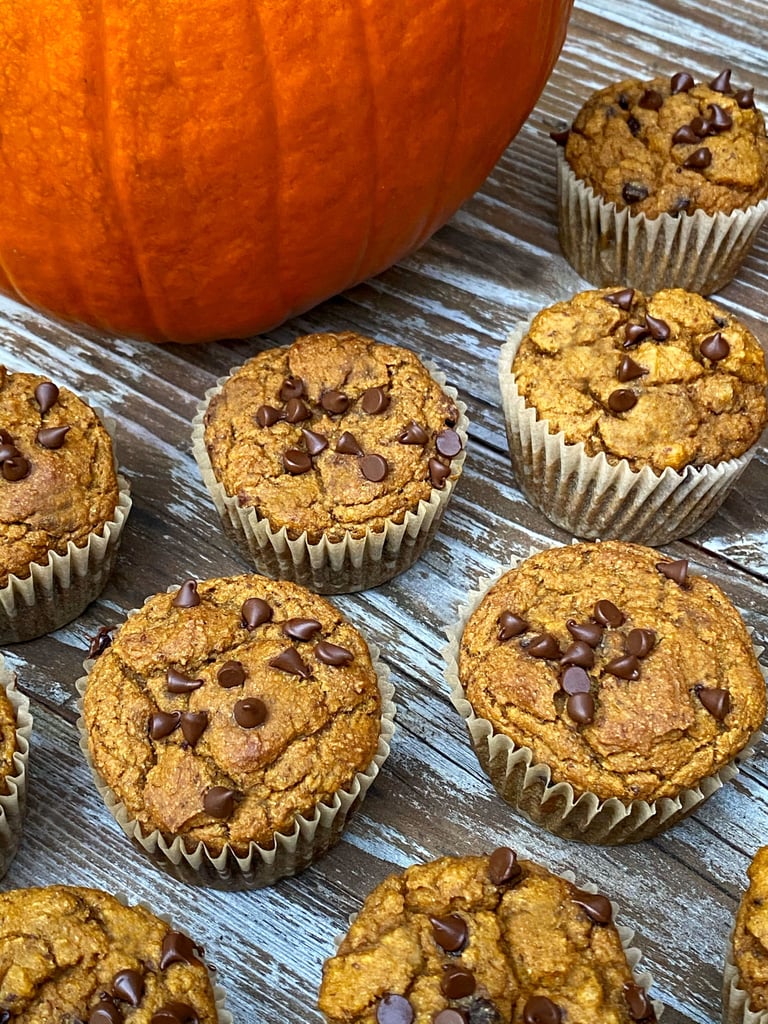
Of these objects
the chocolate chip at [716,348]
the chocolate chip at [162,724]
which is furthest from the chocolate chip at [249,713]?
the chocolate chip at [716,348]

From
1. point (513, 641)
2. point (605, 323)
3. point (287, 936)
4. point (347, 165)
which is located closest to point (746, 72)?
point (605, 323)

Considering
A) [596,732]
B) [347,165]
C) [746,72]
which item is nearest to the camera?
[596,732]

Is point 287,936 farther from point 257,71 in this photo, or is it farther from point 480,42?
point 480,42

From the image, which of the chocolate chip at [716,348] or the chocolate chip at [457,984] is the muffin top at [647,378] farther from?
the chocolate chip at [457,984]

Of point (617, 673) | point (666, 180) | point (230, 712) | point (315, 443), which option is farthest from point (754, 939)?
point (666, 180)

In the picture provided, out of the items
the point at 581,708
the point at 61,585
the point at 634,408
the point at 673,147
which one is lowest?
the point at 61,585

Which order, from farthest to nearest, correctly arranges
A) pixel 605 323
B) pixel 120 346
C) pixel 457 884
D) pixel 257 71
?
pixel 120 346, pixel 605 323, pixel 257 71, pixel 457 884

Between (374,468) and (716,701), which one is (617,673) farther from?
(374,468)

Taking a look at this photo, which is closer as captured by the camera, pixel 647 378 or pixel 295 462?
pixel 295 462
